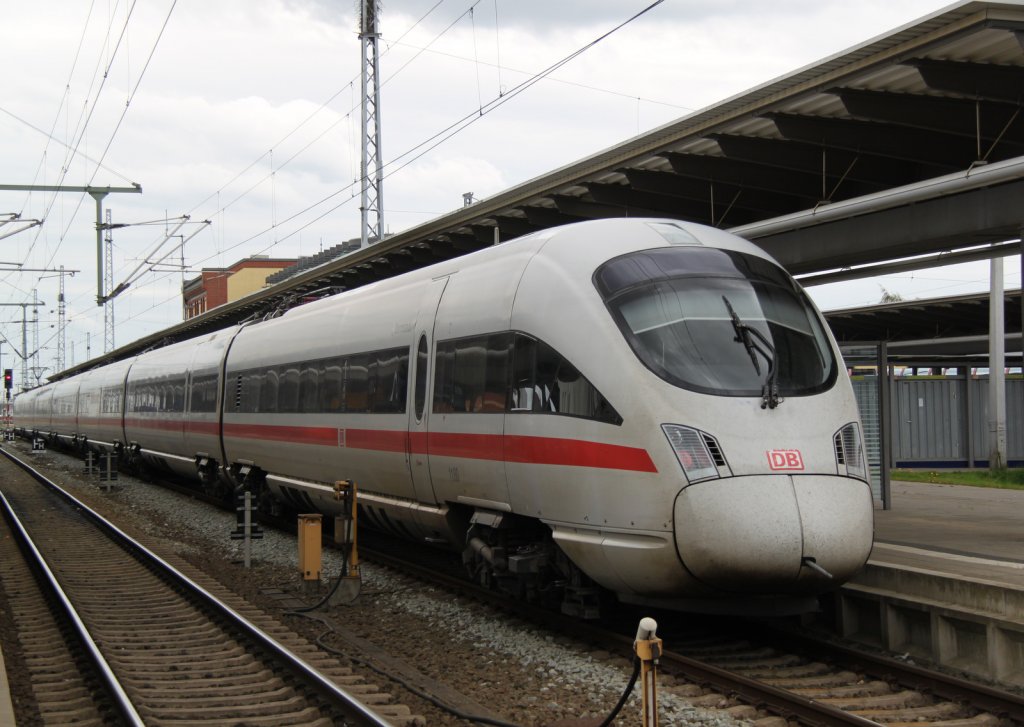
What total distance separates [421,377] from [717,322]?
3498 millimetres

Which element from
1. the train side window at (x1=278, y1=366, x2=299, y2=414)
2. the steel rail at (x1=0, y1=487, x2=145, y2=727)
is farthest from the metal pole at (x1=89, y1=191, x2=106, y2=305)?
the train side window at (x1=278, y1=366, x2=299, y2=414)

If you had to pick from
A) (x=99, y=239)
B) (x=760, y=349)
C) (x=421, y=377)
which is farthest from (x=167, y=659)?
(x=99, y=239)

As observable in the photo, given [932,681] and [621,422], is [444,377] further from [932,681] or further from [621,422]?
[932,681]

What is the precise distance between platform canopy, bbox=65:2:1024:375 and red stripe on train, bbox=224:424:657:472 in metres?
3.58

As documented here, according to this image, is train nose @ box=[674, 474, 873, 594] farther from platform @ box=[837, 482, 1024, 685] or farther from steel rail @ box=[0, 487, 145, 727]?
steel rail @ box=[0, 487, 145, 727]

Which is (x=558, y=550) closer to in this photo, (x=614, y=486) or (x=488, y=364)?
(x=614, y=486)

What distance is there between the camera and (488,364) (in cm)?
870

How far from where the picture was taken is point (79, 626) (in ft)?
29.1

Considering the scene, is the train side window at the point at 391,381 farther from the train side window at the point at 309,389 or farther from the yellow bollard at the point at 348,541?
the train side window at the point at 309,389

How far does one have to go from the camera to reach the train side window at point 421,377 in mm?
9852

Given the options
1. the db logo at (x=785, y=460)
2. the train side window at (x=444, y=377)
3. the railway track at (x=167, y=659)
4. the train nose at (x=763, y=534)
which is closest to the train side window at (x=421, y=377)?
the train side window at (x=444, y=377)

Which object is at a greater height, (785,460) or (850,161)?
(850,161)

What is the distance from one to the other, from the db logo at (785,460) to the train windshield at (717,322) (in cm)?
47

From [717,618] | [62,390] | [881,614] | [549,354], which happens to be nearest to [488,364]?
[549,354]
